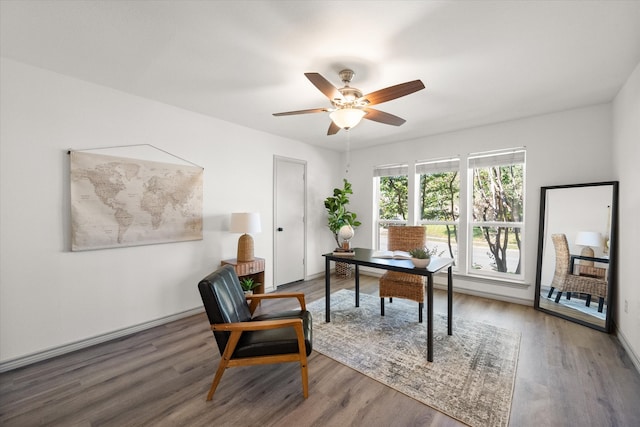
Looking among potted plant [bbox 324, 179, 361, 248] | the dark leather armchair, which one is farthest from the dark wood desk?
potted plant [bbox 324, 179, 361, 248]

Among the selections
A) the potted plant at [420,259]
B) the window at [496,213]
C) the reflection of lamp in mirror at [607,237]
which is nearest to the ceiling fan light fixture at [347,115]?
the potted plant at [420,259]

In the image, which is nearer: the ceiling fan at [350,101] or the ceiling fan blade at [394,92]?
the ceiling fan blade at [394,92]

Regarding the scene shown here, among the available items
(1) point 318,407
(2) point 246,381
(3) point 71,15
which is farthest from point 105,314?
(3) point 71,15

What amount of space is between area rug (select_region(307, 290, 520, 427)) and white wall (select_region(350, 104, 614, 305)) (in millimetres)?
1202

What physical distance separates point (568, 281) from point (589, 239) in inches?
21.5

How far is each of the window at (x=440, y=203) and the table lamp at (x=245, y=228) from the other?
276 centimetres

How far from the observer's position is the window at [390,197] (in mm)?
4844

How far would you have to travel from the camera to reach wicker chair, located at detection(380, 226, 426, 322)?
9.52 ft

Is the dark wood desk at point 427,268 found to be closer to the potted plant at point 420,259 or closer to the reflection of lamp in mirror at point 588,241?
the potted plant at point 420,259

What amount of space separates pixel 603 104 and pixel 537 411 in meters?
3.44

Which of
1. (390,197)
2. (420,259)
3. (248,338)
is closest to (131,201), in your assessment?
(248,338)

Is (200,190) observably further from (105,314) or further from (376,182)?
(376,182)

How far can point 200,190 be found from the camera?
336cm

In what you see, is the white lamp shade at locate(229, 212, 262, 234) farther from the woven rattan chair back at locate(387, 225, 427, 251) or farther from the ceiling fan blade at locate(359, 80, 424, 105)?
the ceiling fan blade at locate(359, 80, 424, 105)
